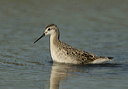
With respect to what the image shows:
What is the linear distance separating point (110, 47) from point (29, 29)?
493 centimetres

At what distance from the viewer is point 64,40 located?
20.2 m

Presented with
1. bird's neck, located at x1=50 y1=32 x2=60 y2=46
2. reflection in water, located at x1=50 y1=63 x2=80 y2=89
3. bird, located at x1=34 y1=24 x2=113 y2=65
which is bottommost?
reflection in water, located at x1=50 y1=63 x2=80 y2=89

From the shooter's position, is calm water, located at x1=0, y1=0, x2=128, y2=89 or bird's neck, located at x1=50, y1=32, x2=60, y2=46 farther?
bird's neck, located at x1=50, y1=32, x2=60, y2=46

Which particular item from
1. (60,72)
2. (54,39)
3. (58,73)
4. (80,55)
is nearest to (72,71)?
(60,72)

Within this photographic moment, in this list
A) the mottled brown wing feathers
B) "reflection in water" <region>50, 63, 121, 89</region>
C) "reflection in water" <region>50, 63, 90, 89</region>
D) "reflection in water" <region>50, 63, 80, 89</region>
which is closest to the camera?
"reflection in water" <region>50, 63, 80, 89</region>

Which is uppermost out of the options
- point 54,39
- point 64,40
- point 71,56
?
point 64,40

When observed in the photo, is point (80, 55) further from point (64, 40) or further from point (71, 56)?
point (64, 40)

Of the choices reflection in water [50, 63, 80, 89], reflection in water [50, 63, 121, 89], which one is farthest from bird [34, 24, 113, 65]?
reflection in water [50, 63, 80, 89]

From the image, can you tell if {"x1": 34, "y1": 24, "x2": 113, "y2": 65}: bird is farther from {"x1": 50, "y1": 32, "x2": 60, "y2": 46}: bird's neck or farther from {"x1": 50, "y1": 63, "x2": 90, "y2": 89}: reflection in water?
{"x1": 50, "y1": 63, "x2": 90, "y2": 89}: reflection in water

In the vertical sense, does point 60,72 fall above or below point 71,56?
below

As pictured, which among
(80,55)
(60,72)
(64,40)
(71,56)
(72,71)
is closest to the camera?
(60,72)

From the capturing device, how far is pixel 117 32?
2181 centimetres

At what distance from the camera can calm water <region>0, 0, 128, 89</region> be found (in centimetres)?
1300

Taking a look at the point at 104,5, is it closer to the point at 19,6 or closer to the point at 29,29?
the point at 19,6
